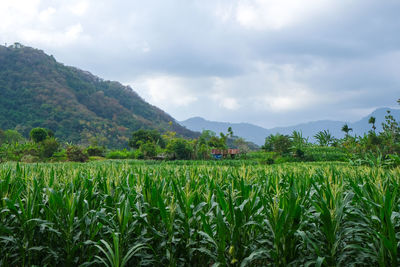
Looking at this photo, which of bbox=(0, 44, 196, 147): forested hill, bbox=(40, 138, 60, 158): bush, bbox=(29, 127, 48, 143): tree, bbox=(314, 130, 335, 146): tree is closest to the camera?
bbox=(40, 138, 60, 158): bush

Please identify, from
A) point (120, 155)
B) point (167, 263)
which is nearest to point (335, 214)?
point (167, 263)

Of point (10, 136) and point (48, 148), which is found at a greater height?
point (10, 136)

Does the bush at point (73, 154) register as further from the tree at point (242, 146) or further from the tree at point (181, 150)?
the tree at point (242, 146)

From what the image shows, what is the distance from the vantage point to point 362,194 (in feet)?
7.90

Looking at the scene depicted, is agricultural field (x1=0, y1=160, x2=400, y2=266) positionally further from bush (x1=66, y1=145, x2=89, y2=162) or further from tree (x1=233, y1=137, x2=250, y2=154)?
tree (x1=233, y1=137, x2=250, y2=154)

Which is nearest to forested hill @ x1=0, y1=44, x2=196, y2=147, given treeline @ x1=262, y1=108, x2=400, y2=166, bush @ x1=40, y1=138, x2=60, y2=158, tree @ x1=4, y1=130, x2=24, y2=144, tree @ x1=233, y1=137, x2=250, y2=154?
tree @ x1=4, y1=130, x2=24, y2=144

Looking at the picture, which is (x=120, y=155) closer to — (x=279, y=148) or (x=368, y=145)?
(x=279, y=148)

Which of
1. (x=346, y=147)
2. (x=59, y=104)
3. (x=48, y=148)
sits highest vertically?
(x=59, y=104)

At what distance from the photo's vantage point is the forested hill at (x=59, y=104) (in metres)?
51.6

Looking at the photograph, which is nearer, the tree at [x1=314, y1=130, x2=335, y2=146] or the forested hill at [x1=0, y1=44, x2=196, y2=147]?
the tree at [x1=314, y1=130, x2=335, y2=146]

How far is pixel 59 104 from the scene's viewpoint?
199 ft

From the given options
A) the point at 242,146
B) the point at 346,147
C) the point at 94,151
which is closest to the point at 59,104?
the point at 94,151

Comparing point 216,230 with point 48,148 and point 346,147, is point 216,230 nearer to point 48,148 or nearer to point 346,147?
point 346,147

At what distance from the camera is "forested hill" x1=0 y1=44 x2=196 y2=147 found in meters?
51.6
